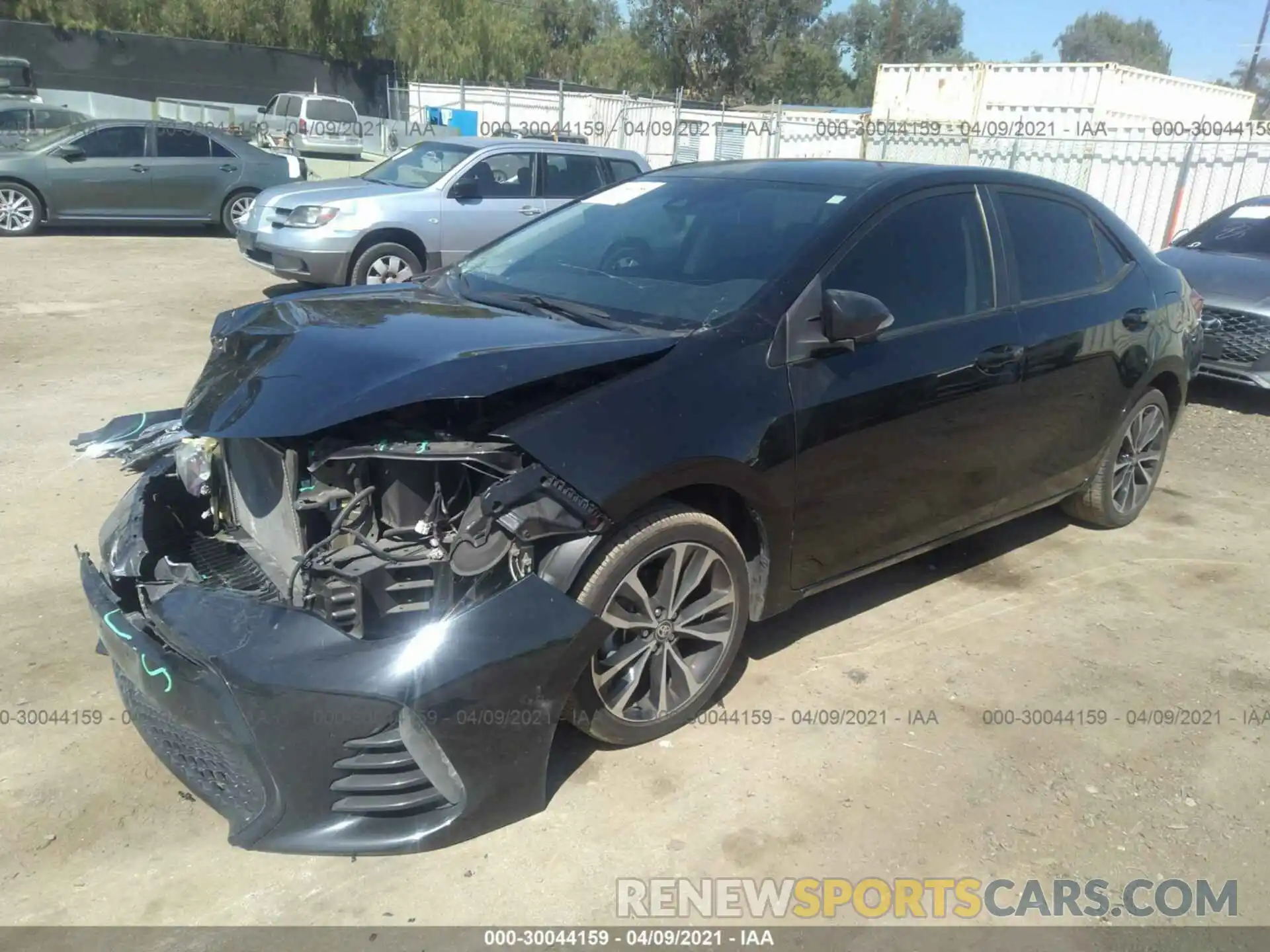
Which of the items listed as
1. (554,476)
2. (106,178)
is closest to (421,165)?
(106,178)

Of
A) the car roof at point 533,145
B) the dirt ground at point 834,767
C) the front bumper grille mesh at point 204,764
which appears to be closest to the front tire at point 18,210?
the car roof at point 533,145

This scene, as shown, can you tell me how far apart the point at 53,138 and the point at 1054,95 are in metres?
20.3

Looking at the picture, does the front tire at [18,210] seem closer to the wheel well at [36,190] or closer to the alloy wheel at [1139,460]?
the wheel well at [36,190]

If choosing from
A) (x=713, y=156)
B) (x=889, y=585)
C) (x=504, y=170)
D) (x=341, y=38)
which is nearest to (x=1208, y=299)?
(x=889, y=585)

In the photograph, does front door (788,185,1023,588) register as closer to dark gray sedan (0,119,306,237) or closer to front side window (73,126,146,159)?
dark gray sedan (0,119,306,237)

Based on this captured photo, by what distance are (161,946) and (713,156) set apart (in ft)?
76.0

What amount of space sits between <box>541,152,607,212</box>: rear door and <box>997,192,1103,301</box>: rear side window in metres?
6.86

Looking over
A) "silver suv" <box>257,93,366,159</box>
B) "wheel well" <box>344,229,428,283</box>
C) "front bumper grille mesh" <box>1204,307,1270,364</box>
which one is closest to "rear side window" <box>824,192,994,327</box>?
"front bumper grille mesh" <box>1204,307,1270,364</box>

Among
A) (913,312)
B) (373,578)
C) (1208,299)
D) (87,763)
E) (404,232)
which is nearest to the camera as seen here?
(373,578)

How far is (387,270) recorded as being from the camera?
395 inches

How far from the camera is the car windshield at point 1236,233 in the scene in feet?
29.1

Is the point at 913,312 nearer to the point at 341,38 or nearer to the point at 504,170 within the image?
the point at 504,170

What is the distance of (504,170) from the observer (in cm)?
1063

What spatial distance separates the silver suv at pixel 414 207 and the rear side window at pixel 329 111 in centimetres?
2041
